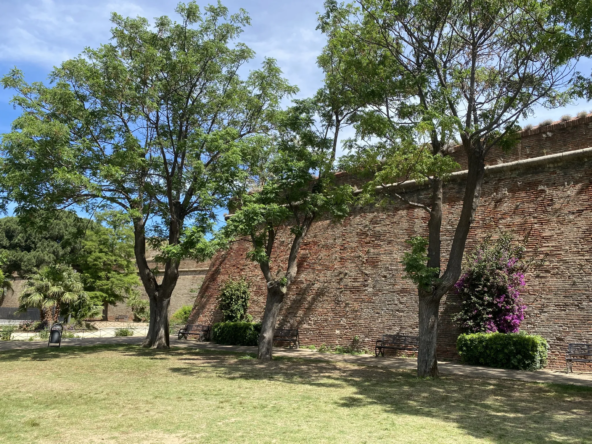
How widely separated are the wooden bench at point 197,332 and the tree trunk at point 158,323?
367 centimetres

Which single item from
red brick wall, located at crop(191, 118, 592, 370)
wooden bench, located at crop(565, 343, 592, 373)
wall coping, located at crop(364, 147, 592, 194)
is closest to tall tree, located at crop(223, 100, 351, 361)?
wall coping, located at crop(364, 147, 592, 194)

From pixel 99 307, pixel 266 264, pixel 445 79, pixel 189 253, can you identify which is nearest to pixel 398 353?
pixel 266 264

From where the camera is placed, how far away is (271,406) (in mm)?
6359

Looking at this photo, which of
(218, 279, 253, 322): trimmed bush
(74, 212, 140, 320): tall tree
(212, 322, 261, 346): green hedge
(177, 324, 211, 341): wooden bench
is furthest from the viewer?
(74, 212, 140, 320): tall tree

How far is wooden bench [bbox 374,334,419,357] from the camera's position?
12789mm

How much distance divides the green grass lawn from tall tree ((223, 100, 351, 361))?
86.3 inches

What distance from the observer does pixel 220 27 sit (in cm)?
1349

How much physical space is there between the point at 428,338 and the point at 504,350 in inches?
103

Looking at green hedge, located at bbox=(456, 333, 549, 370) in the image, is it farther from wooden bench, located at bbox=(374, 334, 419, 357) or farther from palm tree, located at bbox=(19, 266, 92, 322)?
palm tree, located at bbox=(19, 266, 92, 322)

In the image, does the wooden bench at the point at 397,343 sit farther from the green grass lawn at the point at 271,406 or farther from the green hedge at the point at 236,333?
the green hedge at the point at 236,333

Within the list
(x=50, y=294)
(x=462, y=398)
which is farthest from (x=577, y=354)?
(x=50, y=294)

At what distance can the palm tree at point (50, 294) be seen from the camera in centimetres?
2325

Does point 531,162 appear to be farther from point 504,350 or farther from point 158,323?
point 158,323

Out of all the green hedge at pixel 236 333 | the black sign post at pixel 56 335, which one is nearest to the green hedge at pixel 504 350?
the green hedge at pixel 236 333
